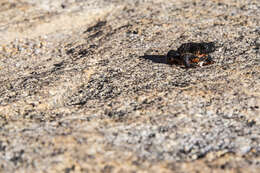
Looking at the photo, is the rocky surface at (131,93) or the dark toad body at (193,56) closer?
the rocky surface at (131,93)

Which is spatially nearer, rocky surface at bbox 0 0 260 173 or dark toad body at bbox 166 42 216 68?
rocky surface at bbox 0 0 260 173

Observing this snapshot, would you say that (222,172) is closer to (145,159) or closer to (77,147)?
(145,159)

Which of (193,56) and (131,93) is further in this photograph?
(193,56)

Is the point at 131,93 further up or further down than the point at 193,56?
further down
